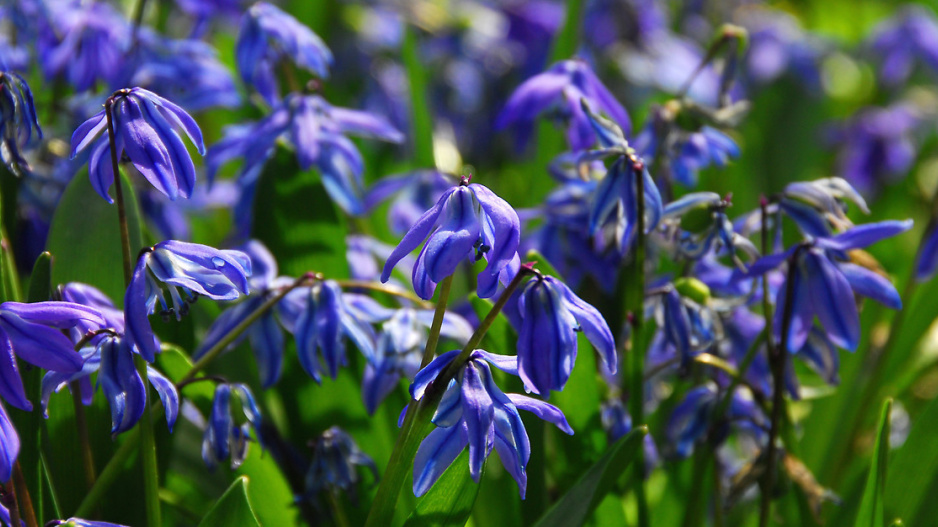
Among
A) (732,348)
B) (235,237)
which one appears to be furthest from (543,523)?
(235,237)

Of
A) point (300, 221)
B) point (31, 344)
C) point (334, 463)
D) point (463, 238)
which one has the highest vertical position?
point (463, 238)

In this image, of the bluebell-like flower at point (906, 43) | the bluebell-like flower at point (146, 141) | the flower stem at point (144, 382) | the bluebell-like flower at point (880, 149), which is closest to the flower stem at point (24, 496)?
the flower stem at point (144, 382)

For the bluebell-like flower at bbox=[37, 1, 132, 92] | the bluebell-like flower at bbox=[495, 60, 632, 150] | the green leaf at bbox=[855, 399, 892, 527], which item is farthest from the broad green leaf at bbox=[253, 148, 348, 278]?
the green leaf at bbox=[855, 399, 892, 527]

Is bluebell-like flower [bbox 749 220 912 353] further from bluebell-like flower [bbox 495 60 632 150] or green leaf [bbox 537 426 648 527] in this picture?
bluebell-like flower [bbox 495 60 632 150]

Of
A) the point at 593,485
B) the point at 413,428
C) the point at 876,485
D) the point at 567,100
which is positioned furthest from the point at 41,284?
the point at 876,485

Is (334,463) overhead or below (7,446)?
below

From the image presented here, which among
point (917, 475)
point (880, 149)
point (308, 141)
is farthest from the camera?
point (880, 149)

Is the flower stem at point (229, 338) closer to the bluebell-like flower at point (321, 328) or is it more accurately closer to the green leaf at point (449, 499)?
the bluebell-like flower at point (321, 328)

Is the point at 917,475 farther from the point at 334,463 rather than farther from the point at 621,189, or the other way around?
the point at 334,463
